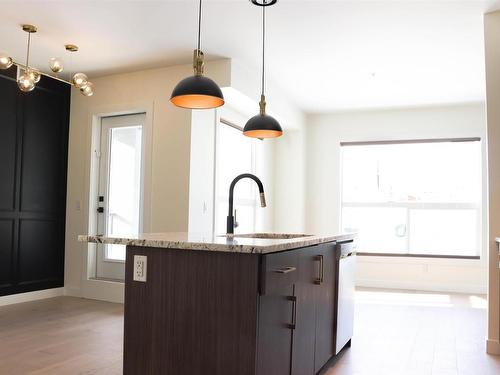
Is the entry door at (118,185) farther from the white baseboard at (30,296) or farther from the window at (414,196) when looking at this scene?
the window at (414,196)

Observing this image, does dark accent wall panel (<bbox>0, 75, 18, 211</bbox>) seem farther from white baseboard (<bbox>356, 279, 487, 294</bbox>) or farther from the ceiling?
white baseboard (<bbox>356, 279, 487, 294</bbox>)

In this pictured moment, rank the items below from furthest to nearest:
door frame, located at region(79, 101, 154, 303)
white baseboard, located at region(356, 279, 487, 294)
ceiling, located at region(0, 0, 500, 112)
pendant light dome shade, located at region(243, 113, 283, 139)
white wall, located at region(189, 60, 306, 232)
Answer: white baseboard, located at region(356, 279, 487, 294) → door frame, located at region(79, 101, 154, 303) → white wall, located at region(189, 60, 306, 232) → ceiling, located at region(0, 0, 500, 112) → pendant light dome shade, located at region(243, 113, 283, 139)

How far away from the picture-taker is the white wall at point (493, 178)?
3.45 metres

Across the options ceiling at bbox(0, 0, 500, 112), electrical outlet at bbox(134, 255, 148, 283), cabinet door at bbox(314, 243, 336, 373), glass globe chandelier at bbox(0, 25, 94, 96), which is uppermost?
ceiling at bbox(0, 0, 500, 112)

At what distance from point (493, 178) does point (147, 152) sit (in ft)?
11.0

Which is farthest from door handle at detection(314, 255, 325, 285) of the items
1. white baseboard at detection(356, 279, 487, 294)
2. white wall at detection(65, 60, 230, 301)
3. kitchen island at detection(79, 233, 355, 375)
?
white baseboard at detection(356, 279, 487, 294)

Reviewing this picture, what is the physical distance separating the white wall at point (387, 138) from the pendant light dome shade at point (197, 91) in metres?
4.71

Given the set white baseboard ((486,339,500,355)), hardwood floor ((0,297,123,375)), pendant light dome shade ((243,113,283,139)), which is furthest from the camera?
white baseboard ((486,339,500,355))

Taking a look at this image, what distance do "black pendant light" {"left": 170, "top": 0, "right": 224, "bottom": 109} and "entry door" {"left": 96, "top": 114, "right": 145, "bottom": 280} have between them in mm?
2698

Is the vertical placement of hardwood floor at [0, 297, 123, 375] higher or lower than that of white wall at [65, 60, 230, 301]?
lower

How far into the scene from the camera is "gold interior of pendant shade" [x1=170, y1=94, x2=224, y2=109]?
103 inches

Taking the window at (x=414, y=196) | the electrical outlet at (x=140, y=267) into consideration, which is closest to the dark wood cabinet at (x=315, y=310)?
the electrical outlet at (x=140, y=267)

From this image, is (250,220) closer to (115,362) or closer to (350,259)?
(350,259)

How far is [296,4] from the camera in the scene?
11.6 ft
